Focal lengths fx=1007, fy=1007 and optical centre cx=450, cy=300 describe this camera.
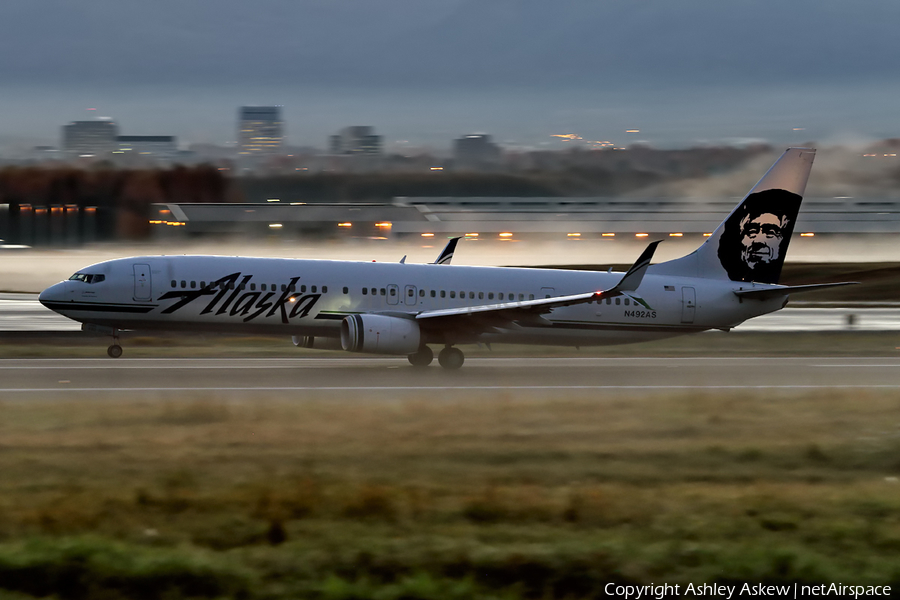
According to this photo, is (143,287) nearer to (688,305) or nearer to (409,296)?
(409,296)

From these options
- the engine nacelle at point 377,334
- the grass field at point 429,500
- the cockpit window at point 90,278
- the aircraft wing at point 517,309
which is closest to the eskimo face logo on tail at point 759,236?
the aircraft wing at point 517,309

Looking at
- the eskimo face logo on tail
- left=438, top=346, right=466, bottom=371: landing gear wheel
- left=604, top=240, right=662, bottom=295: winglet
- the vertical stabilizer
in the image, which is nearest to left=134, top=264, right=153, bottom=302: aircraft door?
left=438, top=346, right=466, bottom=371: landing gear wheel

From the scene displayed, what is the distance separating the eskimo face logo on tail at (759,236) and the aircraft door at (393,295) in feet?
33.4

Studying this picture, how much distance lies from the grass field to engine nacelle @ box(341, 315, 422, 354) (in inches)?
294

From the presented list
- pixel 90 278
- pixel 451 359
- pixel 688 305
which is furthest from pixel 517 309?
pixel 90 278

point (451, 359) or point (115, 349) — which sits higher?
point (115, 349)

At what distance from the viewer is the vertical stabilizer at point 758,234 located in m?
30.5

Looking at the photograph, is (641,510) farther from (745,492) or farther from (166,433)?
(166,433)

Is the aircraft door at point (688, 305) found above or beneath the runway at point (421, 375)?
above

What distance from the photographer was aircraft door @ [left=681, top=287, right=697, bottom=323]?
29.3m

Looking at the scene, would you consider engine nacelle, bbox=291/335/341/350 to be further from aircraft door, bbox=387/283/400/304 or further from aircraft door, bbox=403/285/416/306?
aircraft door, bbox=403/285/416/306

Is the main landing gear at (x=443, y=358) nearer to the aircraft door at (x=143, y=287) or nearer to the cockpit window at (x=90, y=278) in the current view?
the aircraft door at (x=143, y=287)

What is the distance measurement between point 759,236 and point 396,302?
11.6m

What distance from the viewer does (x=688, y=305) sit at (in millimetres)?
29344
